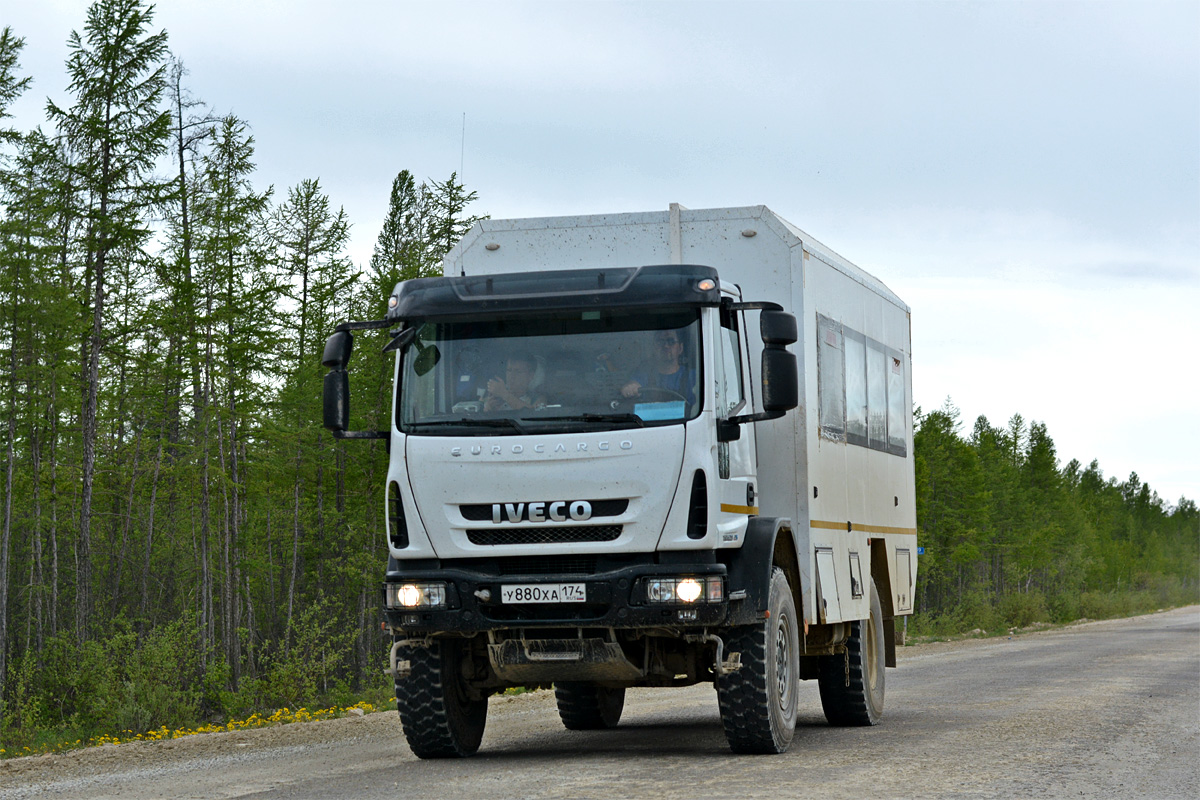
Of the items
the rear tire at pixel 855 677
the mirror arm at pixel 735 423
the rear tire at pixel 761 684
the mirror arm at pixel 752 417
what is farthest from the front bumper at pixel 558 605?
the rear tire at pixel 855 677

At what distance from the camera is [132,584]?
43.8 m

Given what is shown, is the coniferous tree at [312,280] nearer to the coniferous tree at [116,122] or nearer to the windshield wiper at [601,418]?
the coniferous tree at [116,122]

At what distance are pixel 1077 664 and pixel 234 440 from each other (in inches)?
929

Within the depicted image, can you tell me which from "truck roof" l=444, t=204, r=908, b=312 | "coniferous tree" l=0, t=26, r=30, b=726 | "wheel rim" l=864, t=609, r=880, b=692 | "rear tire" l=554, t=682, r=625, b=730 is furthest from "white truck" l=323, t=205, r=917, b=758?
"coniferous tree" l=0, t=26, r=30, b=726

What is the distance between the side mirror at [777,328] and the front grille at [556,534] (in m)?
Result: 1.46

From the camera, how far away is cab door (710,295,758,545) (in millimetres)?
8461

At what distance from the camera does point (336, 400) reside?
28.8 feet

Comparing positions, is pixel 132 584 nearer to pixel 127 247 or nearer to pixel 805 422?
pixel 127 247

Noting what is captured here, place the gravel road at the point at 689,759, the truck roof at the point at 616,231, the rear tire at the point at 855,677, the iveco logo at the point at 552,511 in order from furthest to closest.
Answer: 1. the rear tire at the point at 855,677
2. the truck roof at the point at 616,231
3. the iveco logo at the point at 552,511
4. the gravel road at the point at 689,759

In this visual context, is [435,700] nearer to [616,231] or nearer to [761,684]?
[761,684]

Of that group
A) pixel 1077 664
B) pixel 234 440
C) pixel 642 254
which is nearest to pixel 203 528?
pixel 234 440

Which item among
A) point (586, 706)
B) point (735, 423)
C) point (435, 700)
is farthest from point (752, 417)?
point (586, 706)

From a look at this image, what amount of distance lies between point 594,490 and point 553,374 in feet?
2.63

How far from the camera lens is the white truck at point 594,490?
820cm
